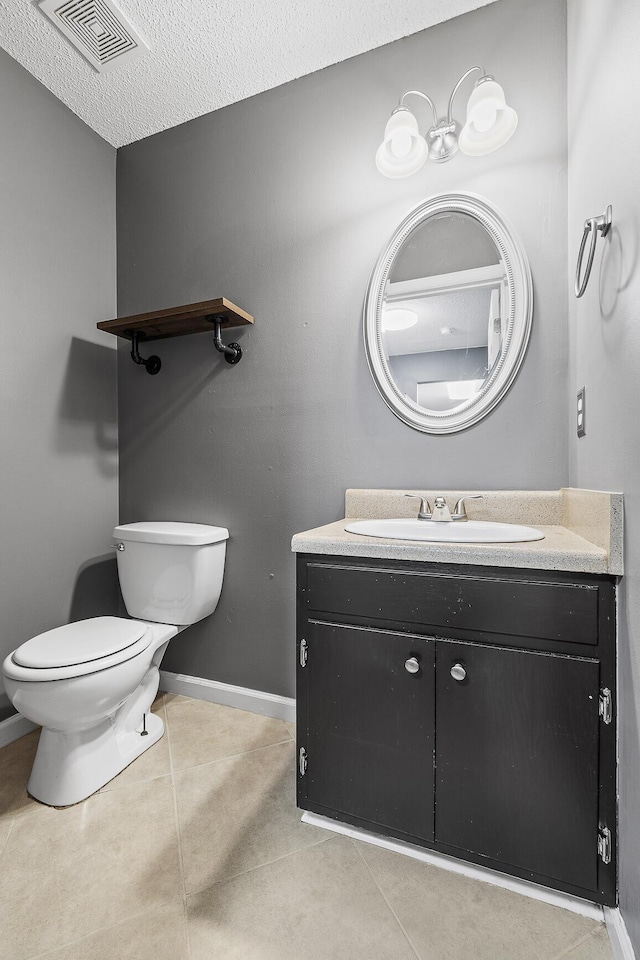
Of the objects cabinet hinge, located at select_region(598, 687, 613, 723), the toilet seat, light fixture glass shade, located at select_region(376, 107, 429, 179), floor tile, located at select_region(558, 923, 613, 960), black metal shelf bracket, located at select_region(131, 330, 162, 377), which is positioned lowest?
floor tile, located at select_region(558, 923, 613, 960)

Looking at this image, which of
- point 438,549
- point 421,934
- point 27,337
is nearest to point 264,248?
point 27,337

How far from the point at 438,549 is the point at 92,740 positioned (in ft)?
3.96

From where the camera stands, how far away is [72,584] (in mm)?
1912

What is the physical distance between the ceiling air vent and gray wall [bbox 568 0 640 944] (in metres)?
1.40

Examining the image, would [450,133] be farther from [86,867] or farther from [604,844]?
[86,867]

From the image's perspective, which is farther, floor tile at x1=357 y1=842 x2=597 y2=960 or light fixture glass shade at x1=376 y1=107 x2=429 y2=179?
light fixture glass shade at x1=376 y1=107 x2=429 y2=179

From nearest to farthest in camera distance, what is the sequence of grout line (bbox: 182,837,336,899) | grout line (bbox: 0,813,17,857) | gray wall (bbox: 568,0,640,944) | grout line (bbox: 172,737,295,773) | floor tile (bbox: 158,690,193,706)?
gray wall (bbox: 568,0,640,944) < grout line (bbox: 182,837,336,899) < grout line (bbox: 0,813,17,857) < grout line (bbox: 172,737,295,773) < floor tile (bbox: 158,690,193,706)

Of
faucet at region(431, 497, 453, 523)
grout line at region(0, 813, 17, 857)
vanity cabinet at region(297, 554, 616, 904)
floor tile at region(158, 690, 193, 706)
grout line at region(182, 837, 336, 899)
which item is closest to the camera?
vanity cabinet at region(297, 554, 616, 904)

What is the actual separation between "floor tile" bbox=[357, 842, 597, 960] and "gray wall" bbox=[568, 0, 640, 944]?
0.54 feet

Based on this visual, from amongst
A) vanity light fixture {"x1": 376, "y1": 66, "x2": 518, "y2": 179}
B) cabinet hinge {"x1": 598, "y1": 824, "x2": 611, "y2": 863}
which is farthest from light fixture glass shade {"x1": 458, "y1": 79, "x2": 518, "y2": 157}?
cabinet hinge {"x1": 598, "y1": 824, "x2": 611, "y2": 863}

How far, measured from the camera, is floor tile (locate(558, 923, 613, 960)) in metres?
0.92

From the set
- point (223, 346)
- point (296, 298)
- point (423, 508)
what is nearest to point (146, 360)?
point (223, 346)

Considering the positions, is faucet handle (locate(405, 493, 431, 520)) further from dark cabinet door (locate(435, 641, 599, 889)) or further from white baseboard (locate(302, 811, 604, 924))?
white baseboard (locate(302, 811, 604, 924))

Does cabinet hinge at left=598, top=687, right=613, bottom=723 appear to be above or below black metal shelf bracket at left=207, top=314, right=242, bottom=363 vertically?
below
